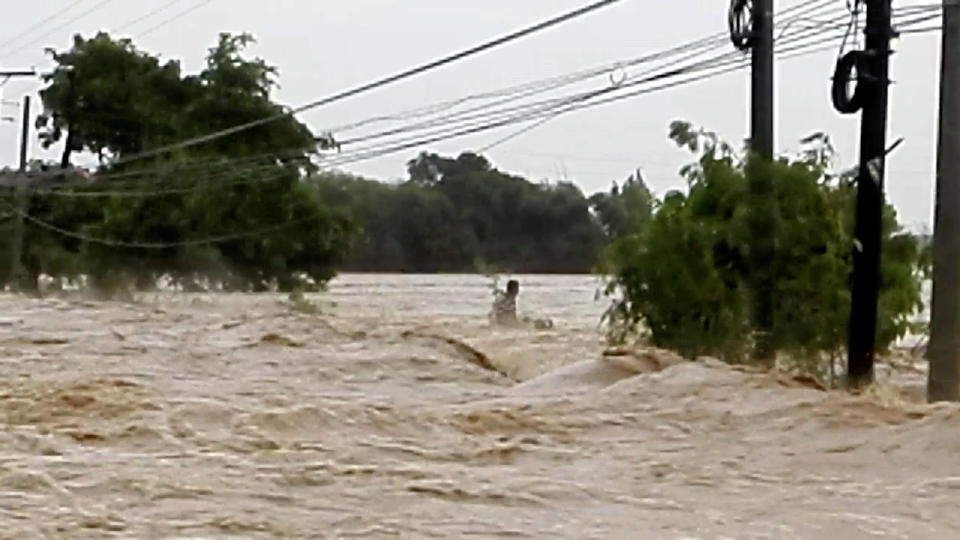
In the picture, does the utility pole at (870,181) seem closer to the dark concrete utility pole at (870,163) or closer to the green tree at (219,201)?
the dark concrete utility pole at (870,163)

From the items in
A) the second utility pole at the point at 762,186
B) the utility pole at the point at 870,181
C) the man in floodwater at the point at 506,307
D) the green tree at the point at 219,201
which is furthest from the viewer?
the green tree at the point at 219,201

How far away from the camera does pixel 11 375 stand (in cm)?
1233

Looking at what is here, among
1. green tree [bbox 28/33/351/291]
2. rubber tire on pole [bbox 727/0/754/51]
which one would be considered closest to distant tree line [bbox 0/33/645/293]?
green tree [bbox 28/33/351/291]

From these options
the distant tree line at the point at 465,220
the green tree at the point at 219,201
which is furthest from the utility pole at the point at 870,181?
the green tree at the point at 219,201

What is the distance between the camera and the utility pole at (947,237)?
30.9ft

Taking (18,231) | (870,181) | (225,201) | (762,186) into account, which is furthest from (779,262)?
(18,231)

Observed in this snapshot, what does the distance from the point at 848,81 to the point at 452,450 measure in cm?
364

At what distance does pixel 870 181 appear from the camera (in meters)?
10.2

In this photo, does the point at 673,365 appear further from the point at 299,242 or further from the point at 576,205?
the point at 299,242

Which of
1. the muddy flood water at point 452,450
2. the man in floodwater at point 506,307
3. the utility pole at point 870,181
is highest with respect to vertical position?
the utility pole at point 870,181

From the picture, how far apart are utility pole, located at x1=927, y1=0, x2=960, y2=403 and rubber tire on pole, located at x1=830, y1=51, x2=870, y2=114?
654mm

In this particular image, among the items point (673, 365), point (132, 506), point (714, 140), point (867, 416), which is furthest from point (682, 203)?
point (132, 506)

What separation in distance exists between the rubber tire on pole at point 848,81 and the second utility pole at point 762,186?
1.18m

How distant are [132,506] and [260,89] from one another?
21906 mm
